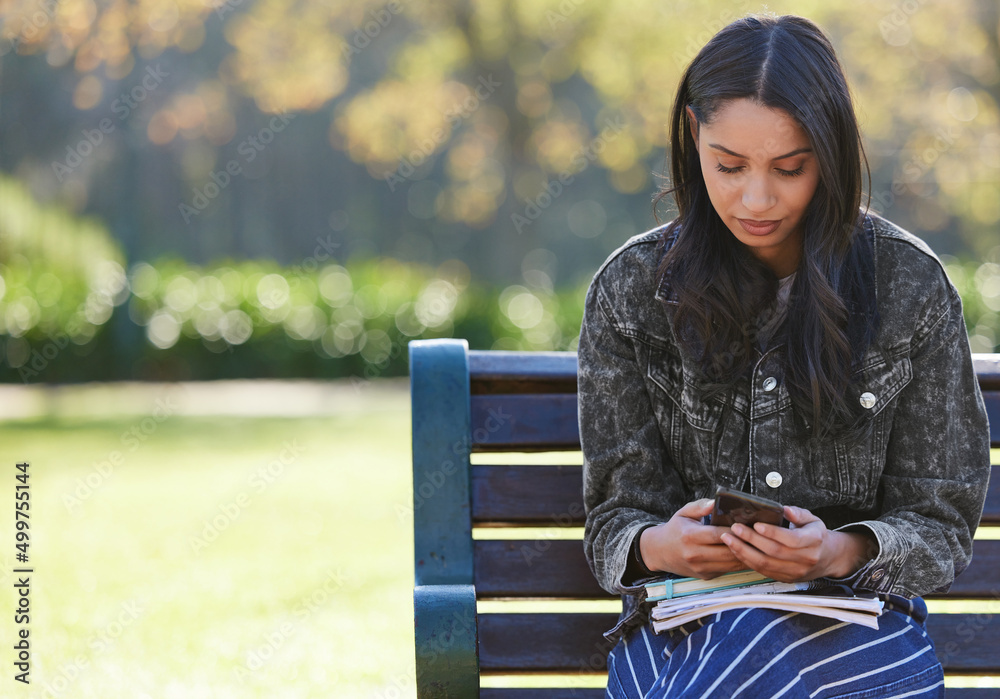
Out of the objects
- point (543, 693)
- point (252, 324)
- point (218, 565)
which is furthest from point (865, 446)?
point (252, 324)

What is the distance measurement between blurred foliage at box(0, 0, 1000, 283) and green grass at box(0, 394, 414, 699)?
5.31 m

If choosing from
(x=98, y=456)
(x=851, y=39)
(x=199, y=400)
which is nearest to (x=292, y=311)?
(x=199, y=400)

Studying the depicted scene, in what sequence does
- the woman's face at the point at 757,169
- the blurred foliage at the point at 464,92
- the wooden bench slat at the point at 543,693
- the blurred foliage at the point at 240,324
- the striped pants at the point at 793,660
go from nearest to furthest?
the striped pants at the point at 793,660 < the woman's face at the point at 757,169 < the wooden bench slat at the point at 543,693 < the blurred foliage at the point at 240,324 < the blurred foliage at the point at 464,92

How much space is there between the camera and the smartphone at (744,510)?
5.20ft

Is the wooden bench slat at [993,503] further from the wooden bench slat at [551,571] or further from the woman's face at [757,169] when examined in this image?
the woman's face at [757,169]

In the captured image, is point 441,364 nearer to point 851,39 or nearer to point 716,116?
point 716,116

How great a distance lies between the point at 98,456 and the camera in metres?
6.75

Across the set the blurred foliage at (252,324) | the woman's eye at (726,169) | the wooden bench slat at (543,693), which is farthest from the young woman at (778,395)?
the blurred foliage at (252,324)

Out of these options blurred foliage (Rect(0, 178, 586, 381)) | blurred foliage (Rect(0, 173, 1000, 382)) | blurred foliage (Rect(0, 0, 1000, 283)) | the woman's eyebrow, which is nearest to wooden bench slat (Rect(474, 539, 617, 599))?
the woman's eyebrow

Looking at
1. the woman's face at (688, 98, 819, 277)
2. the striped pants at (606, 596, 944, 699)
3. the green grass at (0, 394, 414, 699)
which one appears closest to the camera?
the striped pants at (606, 596, 944, 699)

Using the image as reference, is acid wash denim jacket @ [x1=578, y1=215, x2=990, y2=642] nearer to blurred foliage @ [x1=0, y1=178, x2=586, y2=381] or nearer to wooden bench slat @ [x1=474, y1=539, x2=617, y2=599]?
wooden bench slat @ [x1=474, y1=539, x2=617, y2=599]

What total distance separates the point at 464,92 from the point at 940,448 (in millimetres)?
16132

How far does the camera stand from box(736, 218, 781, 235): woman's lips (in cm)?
181

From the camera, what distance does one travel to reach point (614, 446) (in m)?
1.93
